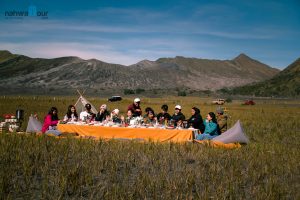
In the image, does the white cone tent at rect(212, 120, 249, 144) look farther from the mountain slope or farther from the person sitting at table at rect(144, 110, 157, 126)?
the mountain slope

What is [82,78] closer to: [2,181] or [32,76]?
[32,76]

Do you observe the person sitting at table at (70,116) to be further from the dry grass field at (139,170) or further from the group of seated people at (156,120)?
the dry grass field at (139,170)

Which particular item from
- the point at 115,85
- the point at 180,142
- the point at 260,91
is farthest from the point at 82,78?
the point at 180,142

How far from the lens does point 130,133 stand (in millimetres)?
11688

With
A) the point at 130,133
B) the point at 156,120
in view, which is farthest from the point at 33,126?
the point at 156,120

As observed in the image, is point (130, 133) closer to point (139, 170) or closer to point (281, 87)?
point (139, 170)

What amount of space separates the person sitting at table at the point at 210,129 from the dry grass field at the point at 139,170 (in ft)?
3.88

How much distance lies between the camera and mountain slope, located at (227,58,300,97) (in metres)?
121

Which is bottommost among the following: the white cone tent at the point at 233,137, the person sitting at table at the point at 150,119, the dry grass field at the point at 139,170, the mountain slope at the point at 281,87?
the dry grass field at the point at 139,170

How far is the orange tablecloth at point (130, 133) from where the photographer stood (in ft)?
37.1

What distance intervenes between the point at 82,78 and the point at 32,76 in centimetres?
1983

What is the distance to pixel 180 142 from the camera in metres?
11.1

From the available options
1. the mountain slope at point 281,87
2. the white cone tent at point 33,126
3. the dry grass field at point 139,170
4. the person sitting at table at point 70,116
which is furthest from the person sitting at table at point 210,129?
the mountain slope at point 281,87

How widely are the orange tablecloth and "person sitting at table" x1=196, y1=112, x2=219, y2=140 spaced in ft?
2.30
